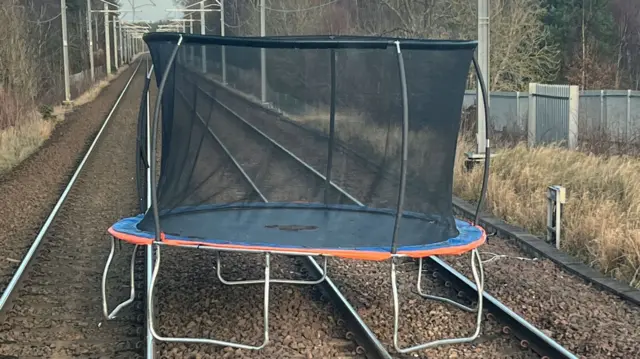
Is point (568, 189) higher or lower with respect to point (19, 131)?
lower

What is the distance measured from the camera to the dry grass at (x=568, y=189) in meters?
6.48

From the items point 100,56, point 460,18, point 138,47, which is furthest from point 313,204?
point 138,47

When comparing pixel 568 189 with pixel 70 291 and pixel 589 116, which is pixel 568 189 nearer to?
pixel 70 291

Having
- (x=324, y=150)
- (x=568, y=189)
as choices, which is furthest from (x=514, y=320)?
(x=568, y=189)

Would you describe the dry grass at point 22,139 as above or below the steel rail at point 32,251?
above

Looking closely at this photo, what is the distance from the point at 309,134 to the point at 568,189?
6.42 metres

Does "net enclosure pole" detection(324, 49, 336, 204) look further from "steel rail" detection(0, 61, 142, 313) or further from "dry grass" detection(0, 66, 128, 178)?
"dry grass" detection(0, 66, 128, 178)

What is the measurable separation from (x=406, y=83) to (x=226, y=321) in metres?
2.36

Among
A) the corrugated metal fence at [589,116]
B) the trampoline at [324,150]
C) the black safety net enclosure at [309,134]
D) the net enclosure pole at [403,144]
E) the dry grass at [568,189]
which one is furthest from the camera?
the corrugated metal fence at [589,116]

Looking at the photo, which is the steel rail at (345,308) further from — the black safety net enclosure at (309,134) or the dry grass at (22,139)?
the dry grass at (22,139)

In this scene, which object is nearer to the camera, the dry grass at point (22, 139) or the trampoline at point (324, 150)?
the trampoline at point (324, 150)

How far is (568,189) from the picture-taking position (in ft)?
38.8

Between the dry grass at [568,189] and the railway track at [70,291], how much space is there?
7.34 ft

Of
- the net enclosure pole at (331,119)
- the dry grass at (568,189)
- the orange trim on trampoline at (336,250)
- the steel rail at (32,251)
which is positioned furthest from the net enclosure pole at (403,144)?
the steel rail at (32,251)
